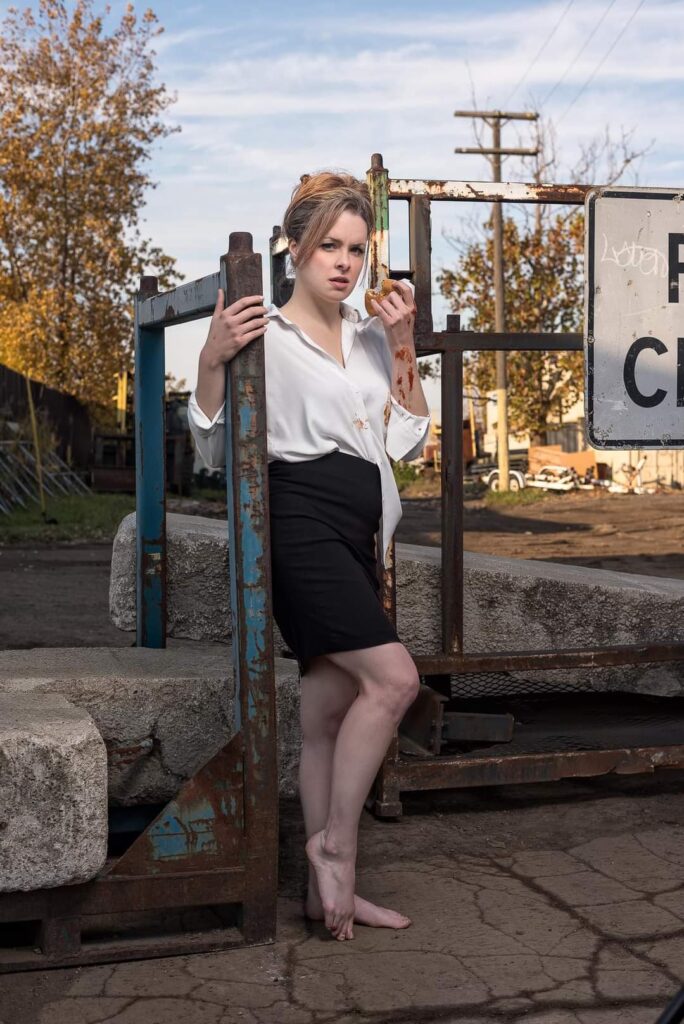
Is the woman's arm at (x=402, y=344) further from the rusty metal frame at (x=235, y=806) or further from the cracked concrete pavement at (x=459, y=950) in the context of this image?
the cracked concrete pavement at (x=459, y=950)

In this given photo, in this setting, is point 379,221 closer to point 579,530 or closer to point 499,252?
point 579,530

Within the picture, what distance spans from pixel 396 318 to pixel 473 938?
5.00 ft

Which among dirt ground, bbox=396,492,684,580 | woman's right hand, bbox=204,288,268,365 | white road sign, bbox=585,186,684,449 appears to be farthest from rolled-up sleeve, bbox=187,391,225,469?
dirt ground, bbox=396,492,684,580

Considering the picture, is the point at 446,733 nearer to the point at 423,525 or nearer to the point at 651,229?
the point at 651,229

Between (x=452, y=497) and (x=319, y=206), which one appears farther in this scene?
(x=452, y=497)

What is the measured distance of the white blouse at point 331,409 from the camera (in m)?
3.11

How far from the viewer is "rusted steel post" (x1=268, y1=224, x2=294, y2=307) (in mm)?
4367

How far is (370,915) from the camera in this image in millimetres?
3189

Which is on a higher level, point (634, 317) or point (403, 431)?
point (634, 317)

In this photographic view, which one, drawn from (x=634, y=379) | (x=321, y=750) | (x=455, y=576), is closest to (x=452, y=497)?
(x=455, y=576)

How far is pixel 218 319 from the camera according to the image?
3.06 m

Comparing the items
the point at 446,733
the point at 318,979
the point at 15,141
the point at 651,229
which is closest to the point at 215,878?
the point at 318,979

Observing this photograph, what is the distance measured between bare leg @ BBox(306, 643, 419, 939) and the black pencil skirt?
0.05 m

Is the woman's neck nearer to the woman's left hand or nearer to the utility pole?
the woman's left hand
